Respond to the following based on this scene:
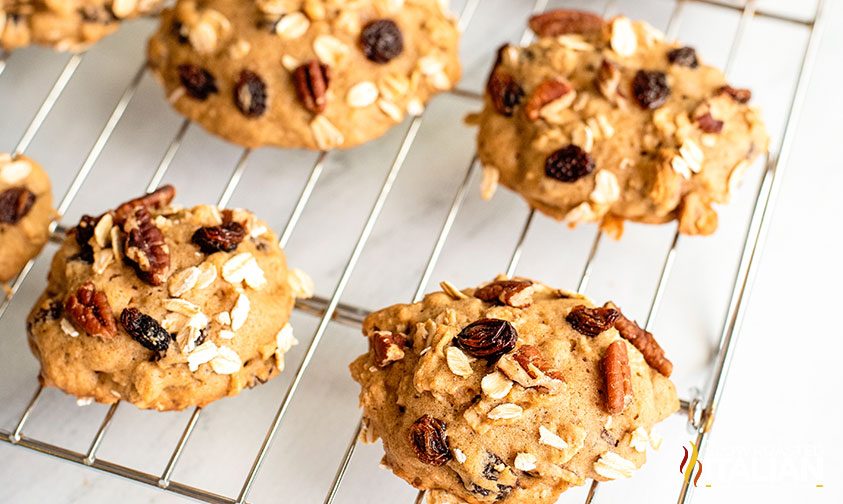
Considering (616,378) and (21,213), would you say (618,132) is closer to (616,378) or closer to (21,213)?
(616,378)

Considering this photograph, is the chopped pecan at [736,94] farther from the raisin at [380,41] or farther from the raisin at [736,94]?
the raisin at [380,41]

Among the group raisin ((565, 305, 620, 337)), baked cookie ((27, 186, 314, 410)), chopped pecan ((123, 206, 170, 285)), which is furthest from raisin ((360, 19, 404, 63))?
raisin ((565, 305, 620, 337))

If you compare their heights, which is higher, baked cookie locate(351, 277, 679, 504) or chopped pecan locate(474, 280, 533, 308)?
chopped pecan locate(474, 280, 533, 308)

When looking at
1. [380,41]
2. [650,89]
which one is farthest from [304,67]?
[650,89]

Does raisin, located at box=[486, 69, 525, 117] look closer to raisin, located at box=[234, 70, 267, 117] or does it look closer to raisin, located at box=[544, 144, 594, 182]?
raisin, located at box=[544, 144, 594, 182]

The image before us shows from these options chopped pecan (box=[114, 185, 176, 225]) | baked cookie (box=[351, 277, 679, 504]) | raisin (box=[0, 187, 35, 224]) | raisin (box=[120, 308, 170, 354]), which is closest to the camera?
baked cookie (box=[351, 277, 679, 504])

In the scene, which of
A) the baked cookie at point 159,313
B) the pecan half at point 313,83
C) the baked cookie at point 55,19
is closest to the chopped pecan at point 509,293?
the baked cookie at point 159,313
